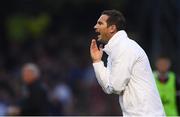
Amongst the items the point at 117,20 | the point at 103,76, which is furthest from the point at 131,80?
the point at 117,20

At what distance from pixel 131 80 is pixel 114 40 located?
408mm

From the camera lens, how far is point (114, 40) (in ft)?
26.5

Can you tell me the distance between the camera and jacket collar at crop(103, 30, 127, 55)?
8.05m

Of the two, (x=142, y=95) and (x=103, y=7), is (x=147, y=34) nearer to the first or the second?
(x=103, y=7)

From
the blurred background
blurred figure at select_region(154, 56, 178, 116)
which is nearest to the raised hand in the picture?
blurred figure at select_region(154, 56, 178, 116)

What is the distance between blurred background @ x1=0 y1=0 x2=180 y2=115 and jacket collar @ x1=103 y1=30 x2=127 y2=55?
6.56 m

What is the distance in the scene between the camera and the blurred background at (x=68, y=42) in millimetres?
15156

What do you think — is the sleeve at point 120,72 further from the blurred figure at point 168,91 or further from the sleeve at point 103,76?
the blurred figure at point 168,91

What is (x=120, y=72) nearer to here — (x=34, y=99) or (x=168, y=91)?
(x=168, y=91)

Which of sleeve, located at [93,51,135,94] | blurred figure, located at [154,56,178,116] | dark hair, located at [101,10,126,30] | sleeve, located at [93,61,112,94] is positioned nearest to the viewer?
sleeve, located at [93,51,135,94]

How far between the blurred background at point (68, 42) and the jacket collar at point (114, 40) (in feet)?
21.5

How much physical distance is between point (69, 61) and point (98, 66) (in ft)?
31.7

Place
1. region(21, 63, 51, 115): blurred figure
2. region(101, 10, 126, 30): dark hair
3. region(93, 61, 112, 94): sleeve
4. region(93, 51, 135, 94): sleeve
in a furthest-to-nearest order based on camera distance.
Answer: region(21, 63, 51, 115): blurred figure, region(101, 10, 126, 30): dark hair, region(93, 61, 112, 94): sleeve, region(93, 51, 135, 94): sleeve

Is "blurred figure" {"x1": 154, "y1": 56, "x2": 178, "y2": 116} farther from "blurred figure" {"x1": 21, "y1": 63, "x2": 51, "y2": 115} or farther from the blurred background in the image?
the blurred background
